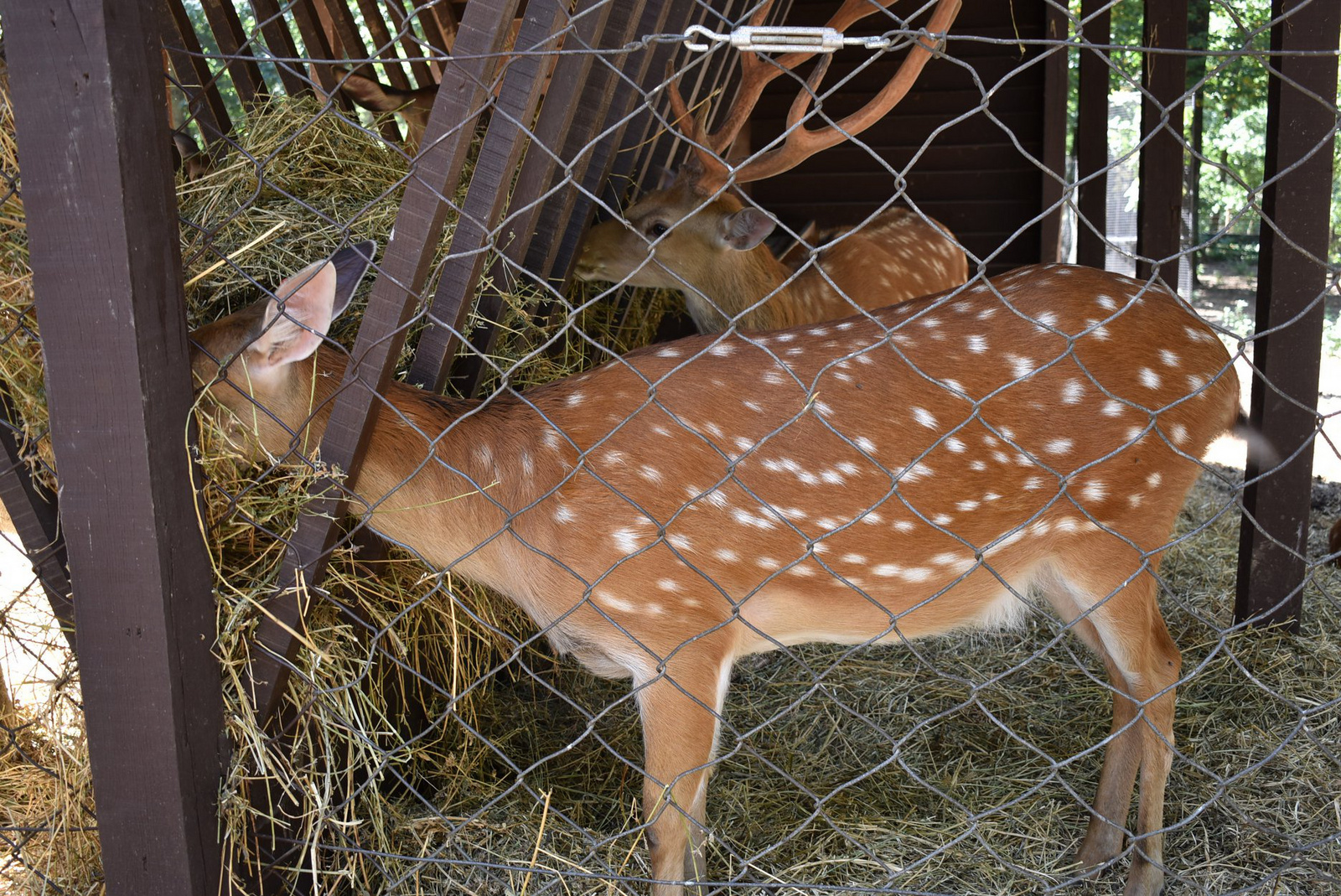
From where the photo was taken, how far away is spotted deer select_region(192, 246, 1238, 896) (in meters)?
2.29

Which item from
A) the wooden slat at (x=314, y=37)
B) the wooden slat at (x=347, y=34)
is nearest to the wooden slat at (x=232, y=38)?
the wooden slat at (x=314, y=37)

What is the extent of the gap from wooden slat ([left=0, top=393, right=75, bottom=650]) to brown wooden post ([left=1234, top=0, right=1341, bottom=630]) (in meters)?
2.88

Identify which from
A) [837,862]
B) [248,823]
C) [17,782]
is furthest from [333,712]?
[837,862]

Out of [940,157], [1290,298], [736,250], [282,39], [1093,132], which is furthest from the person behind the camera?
[940,157]

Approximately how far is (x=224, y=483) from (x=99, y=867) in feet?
2.81

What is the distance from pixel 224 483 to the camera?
2051 millimetres

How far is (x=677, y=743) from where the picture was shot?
7.51ft

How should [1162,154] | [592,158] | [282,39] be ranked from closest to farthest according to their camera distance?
1. [592,158]
2. [282,39]
3. [1162,154]

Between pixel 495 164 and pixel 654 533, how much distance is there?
825mm

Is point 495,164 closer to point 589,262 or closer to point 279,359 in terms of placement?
point 279,359

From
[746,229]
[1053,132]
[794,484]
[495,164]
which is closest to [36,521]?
[495,164]

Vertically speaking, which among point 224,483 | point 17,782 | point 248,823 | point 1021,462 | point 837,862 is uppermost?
point 224,483

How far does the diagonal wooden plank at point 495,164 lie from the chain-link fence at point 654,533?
0.01 meters

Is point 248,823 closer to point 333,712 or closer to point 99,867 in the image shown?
point 333,712
